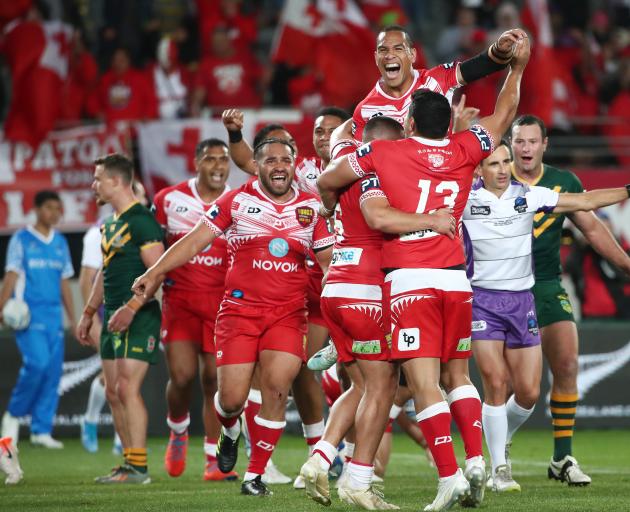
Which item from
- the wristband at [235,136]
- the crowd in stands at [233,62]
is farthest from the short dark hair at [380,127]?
the crowd in stands at [233,62]

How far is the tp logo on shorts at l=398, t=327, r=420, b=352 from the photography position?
7.16 metres

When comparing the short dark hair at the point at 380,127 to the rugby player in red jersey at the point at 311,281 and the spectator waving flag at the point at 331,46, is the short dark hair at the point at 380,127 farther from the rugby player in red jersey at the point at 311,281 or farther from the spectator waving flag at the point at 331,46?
the spectator waving flag at the point at 331,46

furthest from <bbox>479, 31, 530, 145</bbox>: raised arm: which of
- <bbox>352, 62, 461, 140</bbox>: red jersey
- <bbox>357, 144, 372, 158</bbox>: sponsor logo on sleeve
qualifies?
<bbox>357, 144, 372, 158</bbox>: sponsor logo on sleeve

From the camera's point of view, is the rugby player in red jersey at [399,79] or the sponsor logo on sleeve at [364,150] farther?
the rugby player in red jersey at [399,79]

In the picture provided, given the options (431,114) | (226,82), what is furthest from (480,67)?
(226,82)

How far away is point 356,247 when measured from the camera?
307 inches

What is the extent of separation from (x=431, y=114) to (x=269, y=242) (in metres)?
2.04

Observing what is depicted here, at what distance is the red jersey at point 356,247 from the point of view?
305 inches

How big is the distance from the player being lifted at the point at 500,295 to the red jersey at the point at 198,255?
242cm

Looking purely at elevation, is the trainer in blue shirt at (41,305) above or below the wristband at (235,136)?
below

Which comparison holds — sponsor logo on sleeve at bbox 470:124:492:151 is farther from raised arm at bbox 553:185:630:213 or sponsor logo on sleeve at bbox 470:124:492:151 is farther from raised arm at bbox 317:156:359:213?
raised arm at bbox 553:185:630:213

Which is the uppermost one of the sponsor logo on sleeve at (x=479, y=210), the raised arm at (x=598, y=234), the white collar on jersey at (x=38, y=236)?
the sponsor logo on sleeve at (x=479, y=210)

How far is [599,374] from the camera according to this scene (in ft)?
47.9

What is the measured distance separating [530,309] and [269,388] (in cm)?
201
